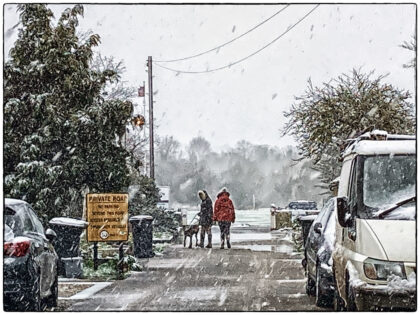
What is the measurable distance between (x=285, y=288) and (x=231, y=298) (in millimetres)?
1243

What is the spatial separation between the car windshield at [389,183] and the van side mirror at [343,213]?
20cm

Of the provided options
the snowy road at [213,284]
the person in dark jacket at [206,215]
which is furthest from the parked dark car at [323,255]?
the person in dark jacket at [206,215]

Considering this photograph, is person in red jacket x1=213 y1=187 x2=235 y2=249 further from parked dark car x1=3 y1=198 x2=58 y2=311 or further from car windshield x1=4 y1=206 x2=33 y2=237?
car windshield x1=4 y1=206 x2=33 y2=237

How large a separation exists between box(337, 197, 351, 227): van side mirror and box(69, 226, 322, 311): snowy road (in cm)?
215

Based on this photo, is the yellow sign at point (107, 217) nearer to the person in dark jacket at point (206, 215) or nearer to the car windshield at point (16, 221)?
the car windshield at point (16, 221)

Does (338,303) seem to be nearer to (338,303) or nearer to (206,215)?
(338,303)

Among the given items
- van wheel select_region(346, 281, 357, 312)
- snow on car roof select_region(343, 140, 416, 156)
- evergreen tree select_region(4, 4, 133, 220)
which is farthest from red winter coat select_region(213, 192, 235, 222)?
van wheel select_region(346, 281, 357, 312)

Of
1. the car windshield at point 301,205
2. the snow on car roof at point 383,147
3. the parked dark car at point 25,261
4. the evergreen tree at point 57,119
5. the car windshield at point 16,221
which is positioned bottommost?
the parked dark car at point 25,261

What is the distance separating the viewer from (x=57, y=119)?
47.3 ft

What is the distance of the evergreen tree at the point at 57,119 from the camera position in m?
14.1

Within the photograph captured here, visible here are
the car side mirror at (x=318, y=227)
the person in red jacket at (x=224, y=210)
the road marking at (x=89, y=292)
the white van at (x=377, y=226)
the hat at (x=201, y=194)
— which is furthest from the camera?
the hat at (x=201, y=194)

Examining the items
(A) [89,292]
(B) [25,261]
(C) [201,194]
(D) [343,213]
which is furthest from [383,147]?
(C) [201,194]

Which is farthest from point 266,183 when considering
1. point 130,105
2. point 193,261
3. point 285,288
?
point 285,288

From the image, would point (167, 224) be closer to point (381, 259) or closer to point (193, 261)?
point (193, 261)
